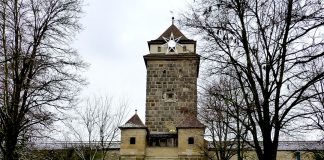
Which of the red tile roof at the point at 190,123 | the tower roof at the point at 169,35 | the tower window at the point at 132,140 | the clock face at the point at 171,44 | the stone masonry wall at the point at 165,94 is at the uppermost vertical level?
the tower roof at the point at 169,35

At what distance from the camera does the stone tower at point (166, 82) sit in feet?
111

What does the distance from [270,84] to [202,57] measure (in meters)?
1.98

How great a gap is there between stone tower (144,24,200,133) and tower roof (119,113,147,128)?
4.75 feet

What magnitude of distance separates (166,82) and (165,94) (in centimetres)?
101

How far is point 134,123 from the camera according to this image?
107ft

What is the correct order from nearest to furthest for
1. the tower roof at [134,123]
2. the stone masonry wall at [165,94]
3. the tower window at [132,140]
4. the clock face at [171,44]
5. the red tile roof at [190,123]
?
the red tile roof at [190,123] → the tower window at [132,140] → the tower roof at [134,123] → the stone masonry wall at [165,94] → the clock face at [171,44]

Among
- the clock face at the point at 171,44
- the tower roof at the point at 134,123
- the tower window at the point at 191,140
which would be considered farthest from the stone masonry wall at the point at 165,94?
the tower window at the point at 191,140

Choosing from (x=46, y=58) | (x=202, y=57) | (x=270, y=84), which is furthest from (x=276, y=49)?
(x=46, y=58)

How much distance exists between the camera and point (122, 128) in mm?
32406

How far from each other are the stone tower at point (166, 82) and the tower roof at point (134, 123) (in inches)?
57.0

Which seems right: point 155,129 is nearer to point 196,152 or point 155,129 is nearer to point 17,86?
point 196,152

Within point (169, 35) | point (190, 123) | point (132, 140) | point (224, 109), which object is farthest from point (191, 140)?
point (224, 109)

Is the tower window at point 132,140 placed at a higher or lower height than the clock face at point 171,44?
lower

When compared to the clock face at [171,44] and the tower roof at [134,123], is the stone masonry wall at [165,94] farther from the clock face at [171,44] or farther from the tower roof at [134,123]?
the tower roof at [134,123]
